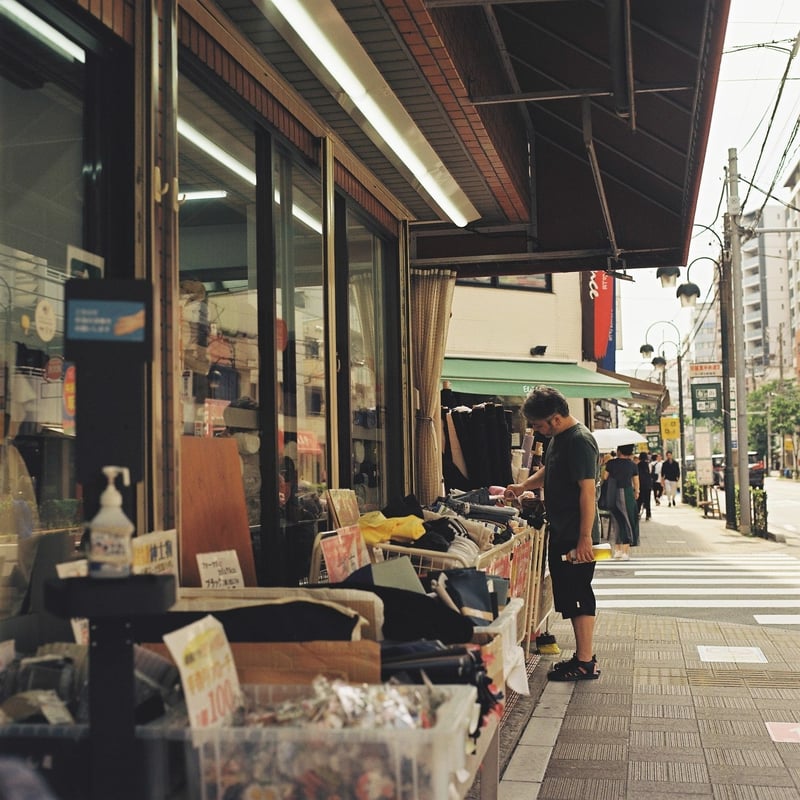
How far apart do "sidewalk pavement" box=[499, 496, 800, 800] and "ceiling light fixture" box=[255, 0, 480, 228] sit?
3.54 meters

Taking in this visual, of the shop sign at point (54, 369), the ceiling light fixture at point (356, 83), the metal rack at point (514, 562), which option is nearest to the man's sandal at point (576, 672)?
the metal rack at point (514, 562)

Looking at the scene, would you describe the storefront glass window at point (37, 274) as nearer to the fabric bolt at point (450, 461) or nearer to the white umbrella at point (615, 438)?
the fabric bolt at point (450, 461)

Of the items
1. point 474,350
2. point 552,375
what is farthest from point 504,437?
point 474,350

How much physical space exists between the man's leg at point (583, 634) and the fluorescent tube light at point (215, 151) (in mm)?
3465

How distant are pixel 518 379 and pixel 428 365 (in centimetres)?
972

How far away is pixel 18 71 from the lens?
12.2 feet

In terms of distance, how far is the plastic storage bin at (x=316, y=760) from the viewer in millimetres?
2232

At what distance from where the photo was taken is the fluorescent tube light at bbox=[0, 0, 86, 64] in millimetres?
3574

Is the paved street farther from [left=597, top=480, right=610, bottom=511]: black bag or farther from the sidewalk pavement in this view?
the sidewalk pavement

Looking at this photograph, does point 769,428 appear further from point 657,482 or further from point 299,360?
point 299,360

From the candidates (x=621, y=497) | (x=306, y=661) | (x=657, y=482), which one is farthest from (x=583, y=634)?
(x=657, y=482)

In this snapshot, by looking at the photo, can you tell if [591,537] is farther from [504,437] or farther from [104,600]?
[104,600]

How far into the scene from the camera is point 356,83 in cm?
534

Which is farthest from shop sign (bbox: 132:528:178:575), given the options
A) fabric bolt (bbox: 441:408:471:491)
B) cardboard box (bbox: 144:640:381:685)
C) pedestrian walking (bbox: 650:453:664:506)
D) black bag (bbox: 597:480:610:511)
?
pedestrian walking (bbox: 650:453:664:506)
